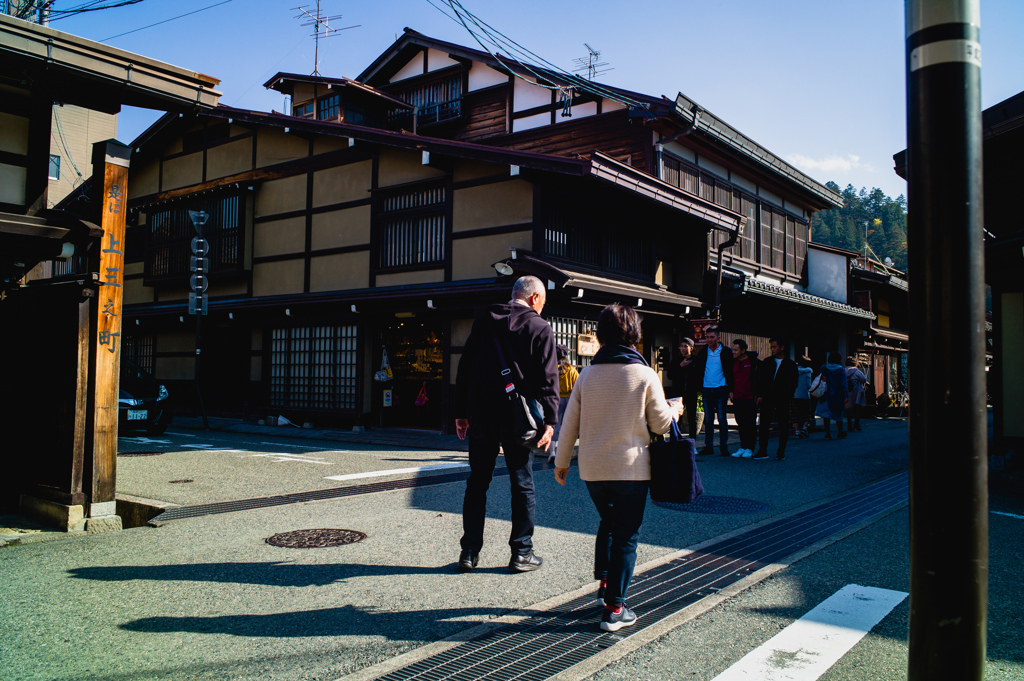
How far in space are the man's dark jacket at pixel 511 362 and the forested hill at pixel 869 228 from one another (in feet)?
207

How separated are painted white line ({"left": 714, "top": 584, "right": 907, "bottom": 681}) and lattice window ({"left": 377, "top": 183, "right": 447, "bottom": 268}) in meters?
11.5

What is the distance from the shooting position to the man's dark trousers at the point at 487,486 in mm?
4516

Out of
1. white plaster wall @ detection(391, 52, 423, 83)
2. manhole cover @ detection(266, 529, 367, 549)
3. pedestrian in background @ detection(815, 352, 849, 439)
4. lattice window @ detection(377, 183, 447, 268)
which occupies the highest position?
white plaster wall @ detection(391, 52, 423, 83)

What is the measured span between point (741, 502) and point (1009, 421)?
196 inches

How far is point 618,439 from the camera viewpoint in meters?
3.57

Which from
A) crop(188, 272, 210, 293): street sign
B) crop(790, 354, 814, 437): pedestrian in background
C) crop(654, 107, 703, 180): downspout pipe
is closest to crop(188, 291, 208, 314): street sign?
crop(188, 272, 210, 293): street sign

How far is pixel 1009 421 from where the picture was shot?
31.0ft

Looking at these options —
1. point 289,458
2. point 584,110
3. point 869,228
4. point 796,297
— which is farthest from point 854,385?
point 869,228

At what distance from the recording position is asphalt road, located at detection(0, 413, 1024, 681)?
10.6 ft

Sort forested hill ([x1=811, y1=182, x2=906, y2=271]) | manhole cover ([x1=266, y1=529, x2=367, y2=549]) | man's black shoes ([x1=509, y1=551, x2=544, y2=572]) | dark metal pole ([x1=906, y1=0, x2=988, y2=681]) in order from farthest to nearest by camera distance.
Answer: forested hill ([x1=811, y1=182, x2=906, y2=271]) → manhole cover ([x1=266, y1=529, x2=367, y2=549]) → man's black shoes ([x1=509, y1=551, x2=544, y2=572]) → dark metal pole ([x1=906, y1=0, x2=988, y2=681])

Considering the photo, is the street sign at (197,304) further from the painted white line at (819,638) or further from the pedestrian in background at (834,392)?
the painted white line at (819,638)

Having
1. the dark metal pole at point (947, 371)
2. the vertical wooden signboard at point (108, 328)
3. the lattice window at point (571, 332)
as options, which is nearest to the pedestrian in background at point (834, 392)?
the lattice window at point (571, 332)

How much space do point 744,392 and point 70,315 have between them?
8773mm

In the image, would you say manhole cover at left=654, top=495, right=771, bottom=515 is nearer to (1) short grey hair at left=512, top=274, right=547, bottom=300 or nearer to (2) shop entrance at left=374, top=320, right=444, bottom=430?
(1) short grey hair at left=512, top=274, right=547, bottom=300
